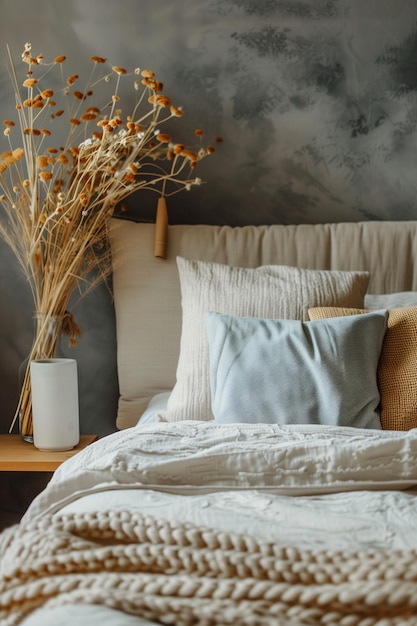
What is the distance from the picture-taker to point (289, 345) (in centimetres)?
194

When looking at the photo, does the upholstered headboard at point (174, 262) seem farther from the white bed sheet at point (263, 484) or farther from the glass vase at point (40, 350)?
the white bed sheet at point (263, 484)

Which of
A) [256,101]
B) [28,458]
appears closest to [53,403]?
[28,458]

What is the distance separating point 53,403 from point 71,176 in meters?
0.74

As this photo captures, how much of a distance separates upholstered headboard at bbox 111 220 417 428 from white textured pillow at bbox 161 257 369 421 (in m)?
0.25

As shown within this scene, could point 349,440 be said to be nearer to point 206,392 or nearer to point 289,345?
point 289,345

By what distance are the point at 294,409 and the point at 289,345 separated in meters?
0.17

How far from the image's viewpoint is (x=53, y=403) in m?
2.31

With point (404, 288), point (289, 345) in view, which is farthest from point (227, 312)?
point (404, 288)

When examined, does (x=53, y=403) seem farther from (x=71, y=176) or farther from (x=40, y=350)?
(x=71, y=176)

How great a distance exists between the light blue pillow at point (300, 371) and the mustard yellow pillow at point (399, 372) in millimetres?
28

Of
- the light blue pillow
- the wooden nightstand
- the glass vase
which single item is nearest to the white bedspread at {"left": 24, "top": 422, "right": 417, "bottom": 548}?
the light blue pillow

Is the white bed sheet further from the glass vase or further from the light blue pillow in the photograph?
the glass vase

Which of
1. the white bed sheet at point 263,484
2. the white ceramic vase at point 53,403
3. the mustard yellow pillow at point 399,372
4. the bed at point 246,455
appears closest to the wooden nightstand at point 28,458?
the white ceramic vase at point 53,403

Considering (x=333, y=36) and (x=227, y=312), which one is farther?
(x=333, y=36)
